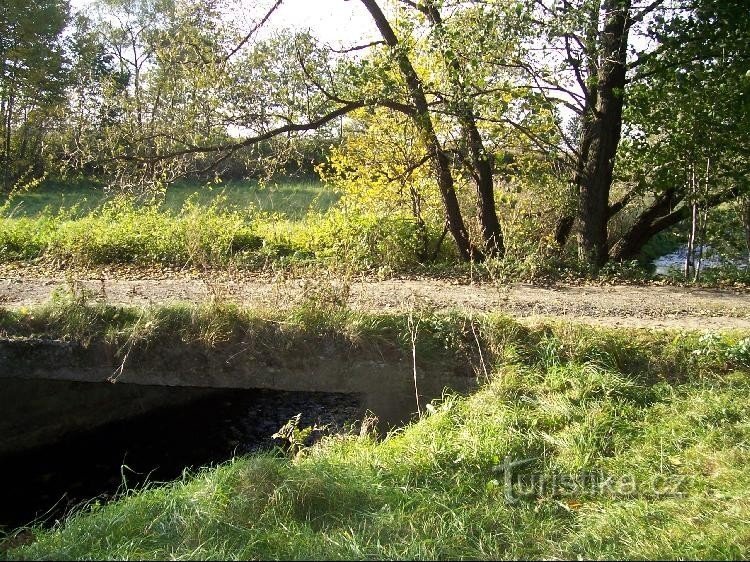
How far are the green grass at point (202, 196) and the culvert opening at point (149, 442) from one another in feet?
22.7

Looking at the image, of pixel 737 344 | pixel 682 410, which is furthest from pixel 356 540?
pixel 737 344

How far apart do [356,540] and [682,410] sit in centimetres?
354

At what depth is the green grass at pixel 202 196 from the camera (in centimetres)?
1830

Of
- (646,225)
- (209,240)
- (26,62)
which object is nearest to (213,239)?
(209,240)

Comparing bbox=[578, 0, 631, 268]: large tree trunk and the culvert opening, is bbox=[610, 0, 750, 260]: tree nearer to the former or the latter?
bbox=[578, 0, 631, 268]: large tree trunk

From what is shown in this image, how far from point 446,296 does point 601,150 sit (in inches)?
160

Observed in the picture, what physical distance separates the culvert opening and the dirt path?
1.33m

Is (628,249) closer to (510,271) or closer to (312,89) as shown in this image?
(510,271)

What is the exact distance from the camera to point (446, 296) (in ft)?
29.9

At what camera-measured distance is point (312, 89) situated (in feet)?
35.0

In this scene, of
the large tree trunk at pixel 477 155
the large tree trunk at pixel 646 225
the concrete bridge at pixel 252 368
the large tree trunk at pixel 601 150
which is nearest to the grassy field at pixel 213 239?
the large tree trunk at pixel 477 155

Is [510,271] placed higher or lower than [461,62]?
lower

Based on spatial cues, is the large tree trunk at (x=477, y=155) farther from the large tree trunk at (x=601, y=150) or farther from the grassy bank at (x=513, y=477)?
the grassy bank at (x=513, y=477)

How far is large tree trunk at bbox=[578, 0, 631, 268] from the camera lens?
1026 centimetres
